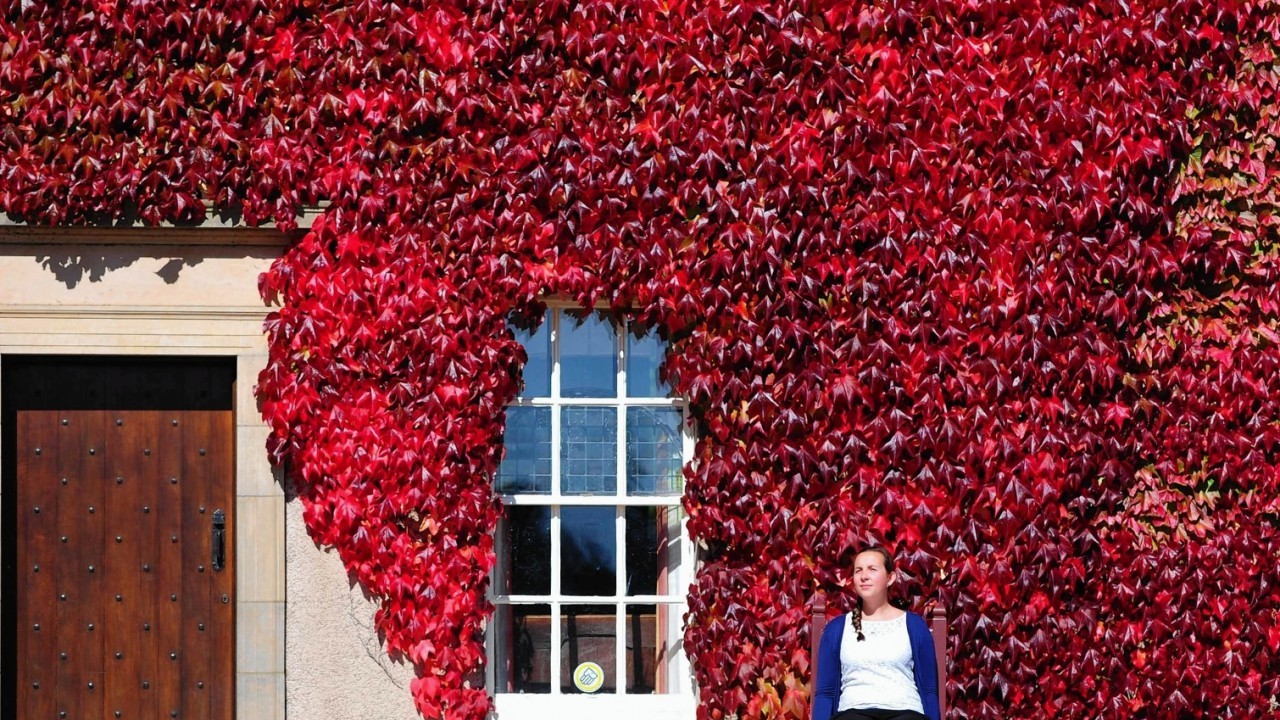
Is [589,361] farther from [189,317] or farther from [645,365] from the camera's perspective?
[189,317]

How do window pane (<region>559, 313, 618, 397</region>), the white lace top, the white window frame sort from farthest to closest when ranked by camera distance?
window pane (<region>559, 313, 618, 397</region>) < the white window frame < the white lace top

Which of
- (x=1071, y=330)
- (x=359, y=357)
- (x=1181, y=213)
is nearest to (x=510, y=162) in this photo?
(x=359, y=357)

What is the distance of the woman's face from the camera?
17.6 ft

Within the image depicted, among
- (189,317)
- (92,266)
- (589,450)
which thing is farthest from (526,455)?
(92,266)

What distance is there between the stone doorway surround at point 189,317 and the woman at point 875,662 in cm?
255

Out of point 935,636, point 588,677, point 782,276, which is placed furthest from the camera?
point 588,677

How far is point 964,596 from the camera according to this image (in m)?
6.24

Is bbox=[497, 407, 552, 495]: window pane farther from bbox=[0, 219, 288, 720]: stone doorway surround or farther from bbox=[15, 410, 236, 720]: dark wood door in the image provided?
bbox=[15, 410, 236, 720]: dark wood door

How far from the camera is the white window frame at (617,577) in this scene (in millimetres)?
6520

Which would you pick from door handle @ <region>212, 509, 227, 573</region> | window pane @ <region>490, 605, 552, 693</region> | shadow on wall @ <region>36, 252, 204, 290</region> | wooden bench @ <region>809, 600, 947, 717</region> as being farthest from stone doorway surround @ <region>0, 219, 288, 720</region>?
wooden bench @ <region>809, 600, 947, 717</region>

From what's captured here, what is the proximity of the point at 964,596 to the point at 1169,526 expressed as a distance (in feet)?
3.37

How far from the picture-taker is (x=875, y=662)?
5320 mm

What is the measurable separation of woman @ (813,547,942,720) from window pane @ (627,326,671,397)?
1561 mm

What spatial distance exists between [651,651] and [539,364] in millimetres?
1484
